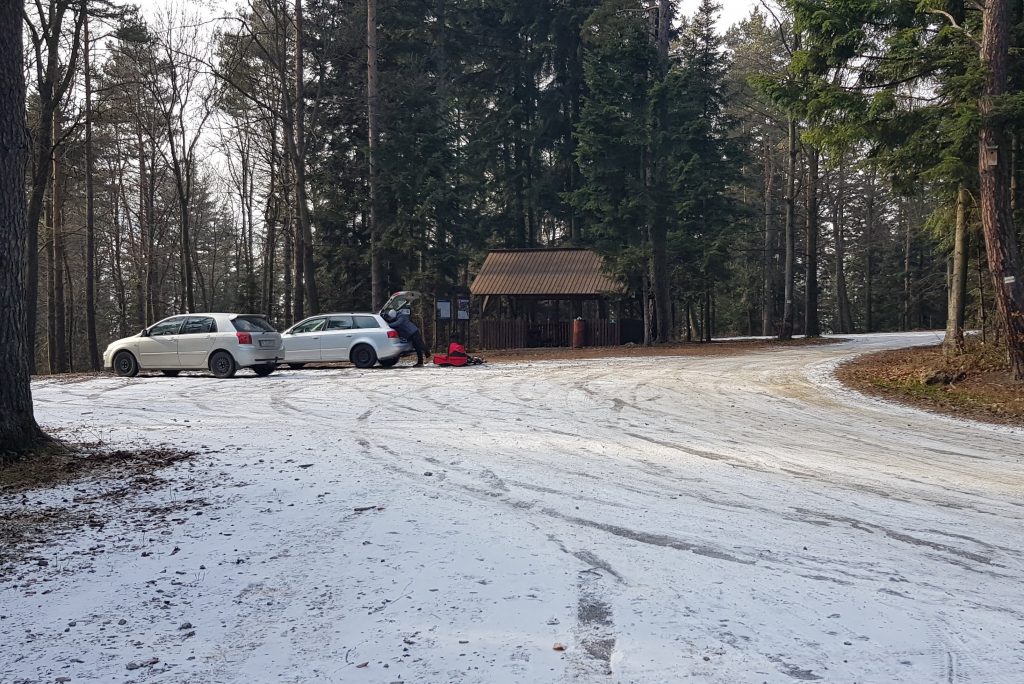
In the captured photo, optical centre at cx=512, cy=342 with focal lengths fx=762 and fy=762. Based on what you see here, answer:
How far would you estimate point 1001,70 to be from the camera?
14.5m

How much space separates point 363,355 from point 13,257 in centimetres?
1346

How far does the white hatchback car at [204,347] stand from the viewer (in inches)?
747

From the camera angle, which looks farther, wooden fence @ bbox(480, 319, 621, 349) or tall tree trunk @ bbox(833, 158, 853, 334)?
tall tree trunk @ bbox(833, 158, 853, 334)

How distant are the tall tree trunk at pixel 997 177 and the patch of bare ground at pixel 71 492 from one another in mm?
14369

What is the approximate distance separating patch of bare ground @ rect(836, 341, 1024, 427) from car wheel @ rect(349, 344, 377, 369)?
12191 millimetres

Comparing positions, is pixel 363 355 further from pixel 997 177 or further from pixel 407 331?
pixel 997 177

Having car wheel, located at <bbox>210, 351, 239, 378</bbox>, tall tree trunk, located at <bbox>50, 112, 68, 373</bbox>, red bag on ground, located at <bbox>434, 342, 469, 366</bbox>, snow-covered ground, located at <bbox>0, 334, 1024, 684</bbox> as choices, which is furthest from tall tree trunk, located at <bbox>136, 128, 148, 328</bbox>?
snow-covered ground, located at <bbox>0, 334, 1024, 684</bbox>

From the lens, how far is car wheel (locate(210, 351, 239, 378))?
62.2 ft

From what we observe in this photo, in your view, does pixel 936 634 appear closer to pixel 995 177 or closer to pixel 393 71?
pixel 995 177

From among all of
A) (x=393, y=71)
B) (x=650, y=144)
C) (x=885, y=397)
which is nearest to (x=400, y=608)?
(x=885, y=397)

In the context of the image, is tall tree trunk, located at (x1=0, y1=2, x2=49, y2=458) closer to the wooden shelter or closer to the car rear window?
the car rear window

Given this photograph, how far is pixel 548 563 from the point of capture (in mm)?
5023

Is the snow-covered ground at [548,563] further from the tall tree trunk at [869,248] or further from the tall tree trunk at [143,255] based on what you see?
the tall tree trunk at [869,248]

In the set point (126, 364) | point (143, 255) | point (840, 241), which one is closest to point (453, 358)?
point (126, 364)
